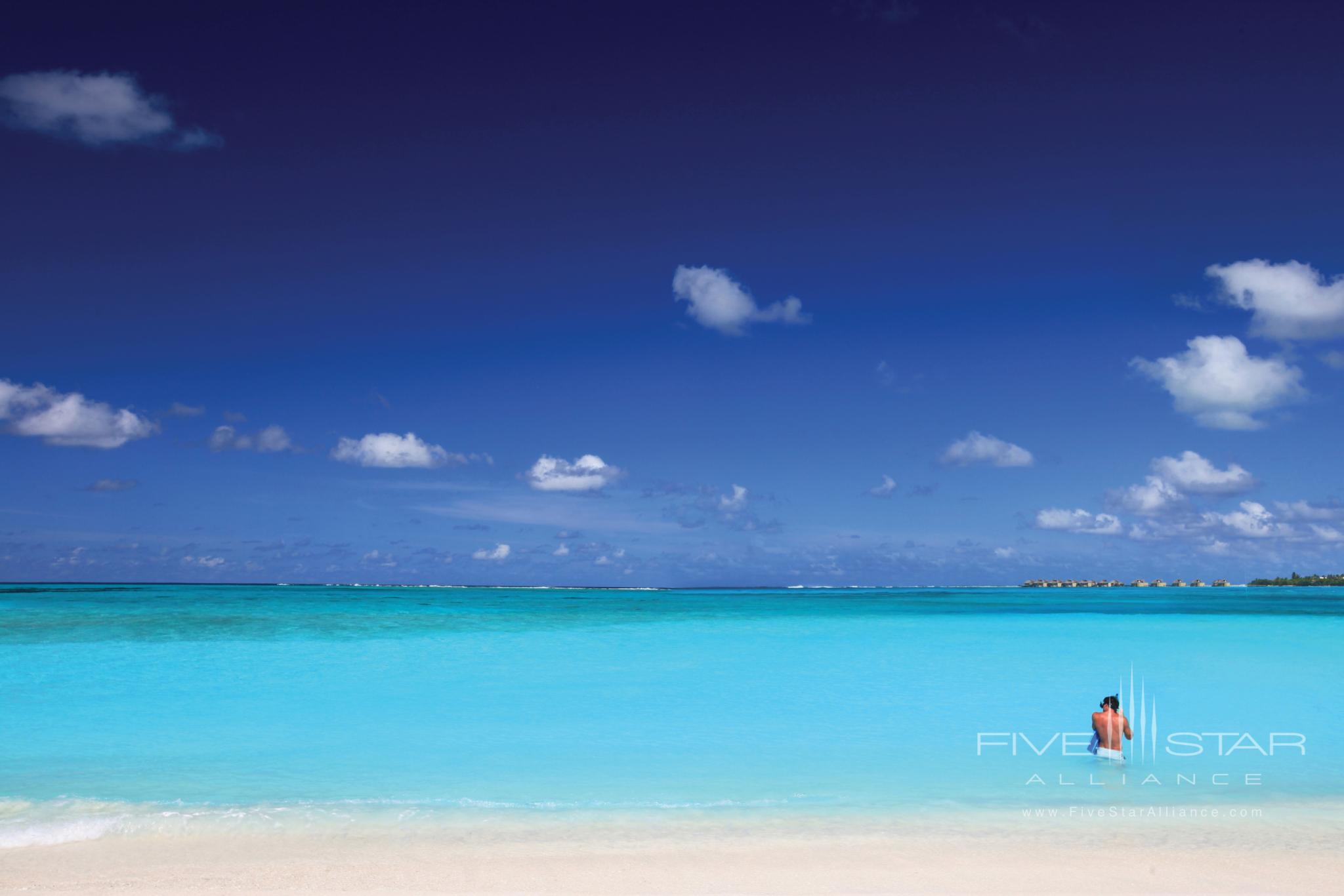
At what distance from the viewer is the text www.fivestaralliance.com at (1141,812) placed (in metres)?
7.09

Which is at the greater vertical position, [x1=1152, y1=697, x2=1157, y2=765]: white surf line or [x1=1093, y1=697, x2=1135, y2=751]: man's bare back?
[x1=1093, y1=697, x2=1135, y2=751]: man's bare back

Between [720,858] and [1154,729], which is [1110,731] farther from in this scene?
[720,858]

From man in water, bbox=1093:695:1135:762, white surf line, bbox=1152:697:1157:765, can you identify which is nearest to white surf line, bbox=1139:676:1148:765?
white surf line, bbox=1152:697:1157:765

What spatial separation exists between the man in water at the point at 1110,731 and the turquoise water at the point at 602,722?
200 mm

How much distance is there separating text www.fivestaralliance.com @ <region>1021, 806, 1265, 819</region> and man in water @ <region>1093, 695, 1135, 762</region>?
1.60m

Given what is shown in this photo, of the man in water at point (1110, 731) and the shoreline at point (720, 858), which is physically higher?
the man in water at point (1110, 731)

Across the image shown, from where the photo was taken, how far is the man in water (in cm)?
902

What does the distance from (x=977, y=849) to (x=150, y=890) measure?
17.1 feet

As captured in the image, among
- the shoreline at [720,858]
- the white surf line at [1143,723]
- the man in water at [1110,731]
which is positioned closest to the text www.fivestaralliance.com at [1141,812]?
the shoreline at [720,858]

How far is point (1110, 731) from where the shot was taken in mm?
9031

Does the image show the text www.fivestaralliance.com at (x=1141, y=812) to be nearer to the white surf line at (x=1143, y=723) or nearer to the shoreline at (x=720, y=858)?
the shoreline at (x=720, y=858)

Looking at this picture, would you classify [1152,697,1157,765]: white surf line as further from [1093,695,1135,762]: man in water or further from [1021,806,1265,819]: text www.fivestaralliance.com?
[1021,806,1265,819]: text www.fivestaralliance.com

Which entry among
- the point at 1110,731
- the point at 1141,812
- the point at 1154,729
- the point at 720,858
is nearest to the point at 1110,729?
the point at 1110,731

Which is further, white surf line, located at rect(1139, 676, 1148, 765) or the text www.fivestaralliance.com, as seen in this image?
white surf line, located at rect(1139, 676, 1148, 765)
